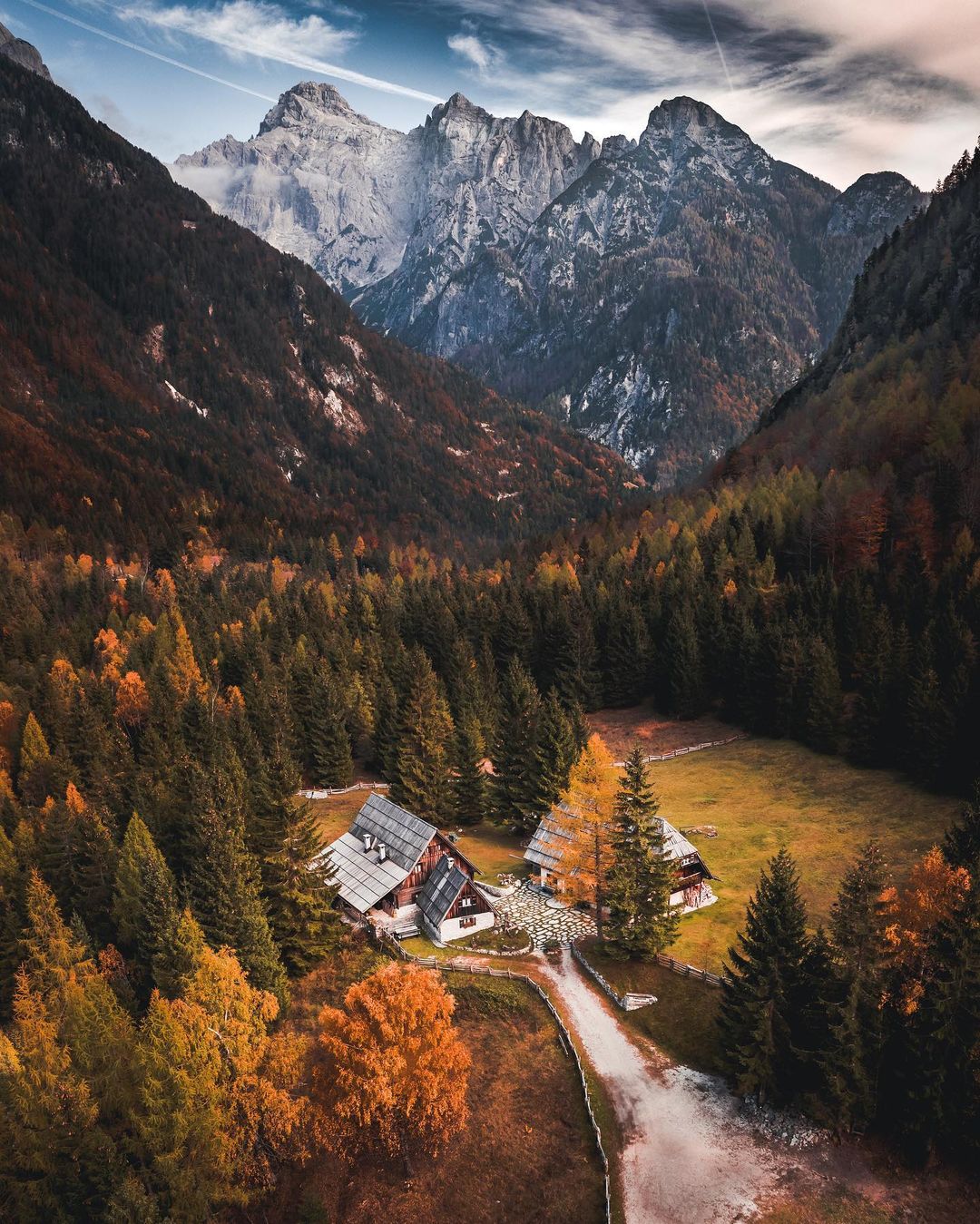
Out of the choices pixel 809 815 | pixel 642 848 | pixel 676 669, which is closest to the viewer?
pixel 642 848

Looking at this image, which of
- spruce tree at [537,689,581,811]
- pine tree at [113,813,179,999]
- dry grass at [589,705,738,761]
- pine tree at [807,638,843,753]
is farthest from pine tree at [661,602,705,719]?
pine tree at [113,813,179,999]

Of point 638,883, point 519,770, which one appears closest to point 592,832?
point 638,883

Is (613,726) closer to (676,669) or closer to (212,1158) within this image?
(676,669)

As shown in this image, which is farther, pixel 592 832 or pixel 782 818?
pixel 782 818

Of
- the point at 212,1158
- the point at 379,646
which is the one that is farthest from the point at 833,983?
the point at 379,646

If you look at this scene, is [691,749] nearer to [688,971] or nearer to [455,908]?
[455,908]
